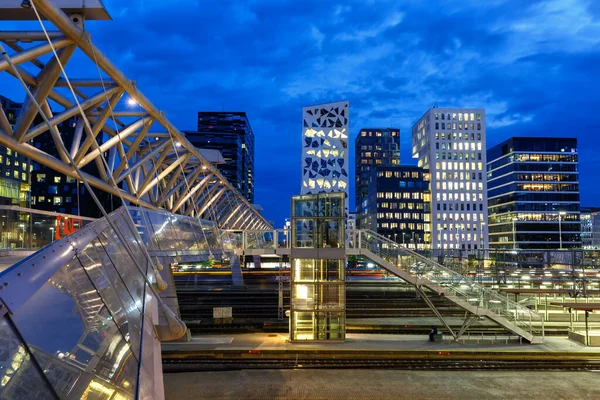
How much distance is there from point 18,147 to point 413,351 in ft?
60.5

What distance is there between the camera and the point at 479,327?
29.6 m

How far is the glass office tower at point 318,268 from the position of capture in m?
24.3

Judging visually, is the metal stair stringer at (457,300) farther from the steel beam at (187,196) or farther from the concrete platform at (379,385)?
the steel beam at (187,196)

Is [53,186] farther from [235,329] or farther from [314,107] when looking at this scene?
[235,329]

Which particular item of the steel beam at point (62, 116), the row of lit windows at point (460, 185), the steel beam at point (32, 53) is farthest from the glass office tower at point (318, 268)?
the row of lit windows at point (460, 185)

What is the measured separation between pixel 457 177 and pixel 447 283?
103 metres

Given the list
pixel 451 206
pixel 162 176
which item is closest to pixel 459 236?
pixel 451 206

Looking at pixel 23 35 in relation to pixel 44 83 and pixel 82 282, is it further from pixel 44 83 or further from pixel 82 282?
pixel 82 282

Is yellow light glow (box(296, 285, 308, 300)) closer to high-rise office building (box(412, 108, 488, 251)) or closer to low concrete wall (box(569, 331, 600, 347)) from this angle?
low concrete wall (box(569, 331, 600, 347))

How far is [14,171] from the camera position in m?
92.4

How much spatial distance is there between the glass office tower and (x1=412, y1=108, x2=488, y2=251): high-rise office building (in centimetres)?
10062

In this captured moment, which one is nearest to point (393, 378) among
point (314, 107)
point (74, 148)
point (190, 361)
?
point (190, 361)

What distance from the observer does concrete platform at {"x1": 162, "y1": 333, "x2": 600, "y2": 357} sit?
22.4 meters

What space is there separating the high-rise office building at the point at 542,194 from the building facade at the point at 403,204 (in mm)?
22243
